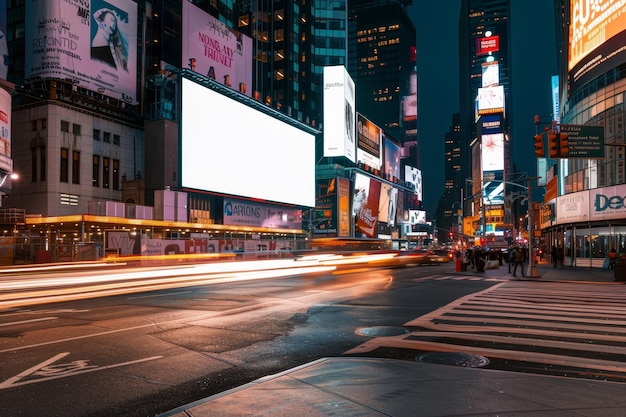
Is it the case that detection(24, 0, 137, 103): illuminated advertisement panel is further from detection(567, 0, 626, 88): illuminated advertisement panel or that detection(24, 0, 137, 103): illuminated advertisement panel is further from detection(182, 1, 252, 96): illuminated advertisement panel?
detection(567, 0, 626, 88): illuminated advertisement panel

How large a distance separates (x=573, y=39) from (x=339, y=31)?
77612 millimetres

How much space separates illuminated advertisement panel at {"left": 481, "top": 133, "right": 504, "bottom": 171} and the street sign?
5286 inches

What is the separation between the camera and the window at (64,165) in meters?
50.8

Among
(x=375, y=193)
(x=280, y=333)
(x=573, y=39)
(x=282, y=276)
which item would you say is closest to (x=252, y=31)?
(x=375, y=193)

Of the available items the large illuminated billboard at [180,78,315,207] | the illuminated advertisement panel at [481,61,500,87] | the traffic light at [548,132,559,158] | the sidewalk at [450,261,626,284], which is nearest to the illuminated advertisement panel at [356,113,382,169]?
the large illuminated billboard at [180,78,315,207]

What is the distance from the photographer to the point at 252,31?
105 m

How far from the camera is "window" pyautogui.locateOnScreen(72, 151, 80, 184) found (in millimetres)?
51969

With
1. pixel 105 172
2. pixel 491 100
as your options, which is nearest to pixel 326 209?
pixel 105 172

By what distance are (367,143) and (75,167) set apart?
73.0 m

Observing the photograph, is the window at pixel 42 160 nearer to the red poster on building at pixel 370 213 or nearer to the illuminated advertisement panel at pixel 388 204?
the red poster on building at pixel 370 213

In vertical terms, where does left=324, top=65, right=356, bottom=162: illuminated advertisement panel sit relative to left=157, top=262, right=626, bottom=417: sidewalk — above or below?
above

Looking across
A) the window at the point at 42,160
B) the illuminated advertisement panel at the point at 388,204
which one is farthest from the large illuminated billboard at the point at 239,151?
the illuminated advertisement panel at the point at 388,204

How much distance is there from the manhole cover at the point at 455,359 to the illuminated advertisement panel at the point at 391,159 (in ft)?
398

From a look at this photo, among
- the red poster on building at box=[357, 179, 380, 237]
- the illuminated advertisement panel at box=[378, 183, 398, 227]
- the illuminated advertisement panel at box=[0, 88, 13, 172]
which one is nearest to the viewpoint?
the illuminated advertisement panel at box=[0, 88, 13, 172]
